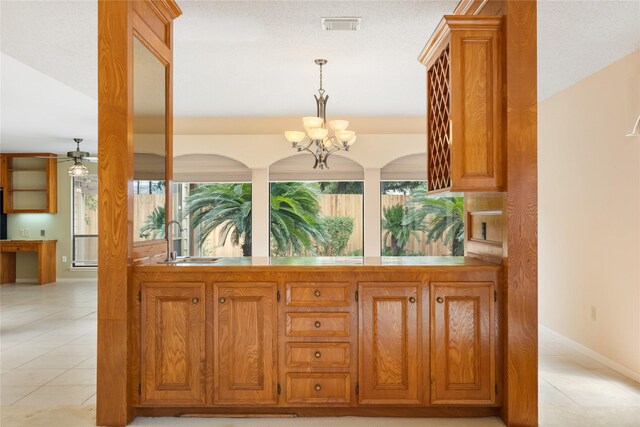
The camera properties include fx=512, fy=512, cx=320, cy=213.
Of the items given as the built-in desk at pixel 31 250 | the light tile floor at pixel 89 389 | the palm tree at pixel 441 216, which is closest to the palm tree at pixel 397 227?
the palm tree at pixel 441 216

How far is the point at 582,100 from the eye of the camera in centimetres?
473

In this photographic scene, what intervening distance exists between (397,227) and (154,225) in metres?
4.75

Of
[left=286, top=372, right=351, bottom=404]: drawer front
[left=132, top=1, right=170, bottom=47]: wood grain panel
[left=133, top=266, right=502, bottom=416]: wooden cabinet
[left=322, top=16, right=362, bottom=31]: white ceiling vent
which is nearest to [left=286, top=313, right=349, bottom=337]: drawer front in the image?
[left=133, top=266, right=502, bottom=416]: wooden cabinet

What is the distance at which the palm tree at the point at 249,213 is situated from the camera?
7.71 meters

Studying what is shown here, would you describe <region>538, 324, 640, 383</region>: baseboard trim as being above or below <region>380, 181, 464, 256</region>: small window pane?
below

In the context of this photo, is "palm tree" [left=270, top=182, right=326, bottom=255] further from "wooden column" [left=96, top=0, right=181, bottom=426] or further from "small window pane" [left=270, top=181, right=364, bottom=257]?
"wooden column" [left=96, top=0, right=181, bottom=426]

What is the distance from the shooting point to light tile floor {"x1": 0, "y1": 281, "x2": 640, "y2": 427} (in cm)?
301

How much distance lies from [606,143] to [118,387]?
162 inches

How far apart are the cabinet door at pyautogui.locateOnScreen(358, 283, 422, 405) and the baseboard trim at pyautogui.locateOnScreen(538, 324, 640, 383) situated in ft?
6.66

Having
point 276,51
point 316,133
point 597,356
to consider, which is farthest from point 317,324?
point 597,356

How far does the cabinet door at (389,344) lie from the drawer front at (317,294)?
0.35ft

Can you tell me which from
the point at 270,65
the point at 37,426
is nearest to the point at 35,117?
the point at 270,65

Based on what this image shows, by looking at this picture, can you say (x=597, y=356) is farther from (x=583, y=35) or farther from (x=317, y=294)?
(x=317, y=294)

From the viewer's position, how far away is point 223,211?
25.8 ft
